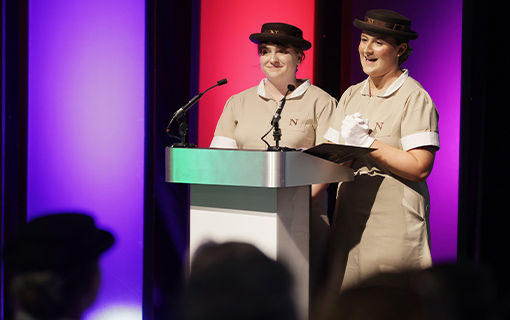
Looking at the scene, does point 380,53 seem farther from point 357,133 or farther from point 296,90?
point 296,90

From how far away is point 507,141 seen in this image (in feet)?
8.31

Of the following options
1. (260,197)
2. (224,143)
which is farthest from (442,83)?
(260,197)

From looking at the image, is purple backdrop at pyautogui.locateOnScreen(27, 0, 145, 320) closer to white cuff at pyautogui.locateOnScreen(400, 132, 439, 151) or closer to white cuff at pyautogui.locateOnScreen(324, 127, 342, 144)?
white cuff at pyautogui.locateOnScreen(324, 127, 342, 144)

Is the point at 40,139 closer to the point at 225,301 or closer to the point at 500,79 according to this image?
the point at 500,79

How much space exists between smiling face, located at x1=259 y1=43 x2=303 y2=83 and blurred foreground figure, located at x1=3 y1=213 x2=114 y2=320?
3.86 ft

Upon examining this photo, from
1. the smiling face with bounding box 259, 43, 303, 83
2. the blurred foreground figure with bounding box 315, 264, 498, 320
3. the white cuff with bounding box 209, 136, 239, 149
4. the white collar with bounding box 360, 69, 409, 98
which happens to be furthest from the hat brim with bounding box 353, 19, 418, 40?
the blurred foreground figure with bounding box 315, 264, 498, 320

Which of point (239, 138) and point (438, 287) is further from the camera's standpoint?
point (239, 138)

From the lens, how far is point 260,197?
1805mm

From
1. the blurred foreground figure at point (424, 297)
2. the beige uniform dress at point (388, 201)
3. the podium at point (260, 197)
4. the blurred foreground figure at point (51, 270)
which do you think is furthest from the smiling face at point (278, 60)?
the blurred foreground figure at point (424, 297)

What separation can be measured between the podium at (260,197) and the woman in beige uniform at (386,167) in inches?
11.5

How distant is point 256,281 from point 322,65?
2.47 metres

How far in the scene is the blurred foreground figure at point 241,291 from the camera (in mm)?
959

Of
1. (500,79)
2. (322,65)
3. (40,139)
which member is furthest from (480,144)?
(40,139)

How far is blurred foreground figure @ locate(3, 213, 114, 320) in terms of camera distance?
1.35 meters
